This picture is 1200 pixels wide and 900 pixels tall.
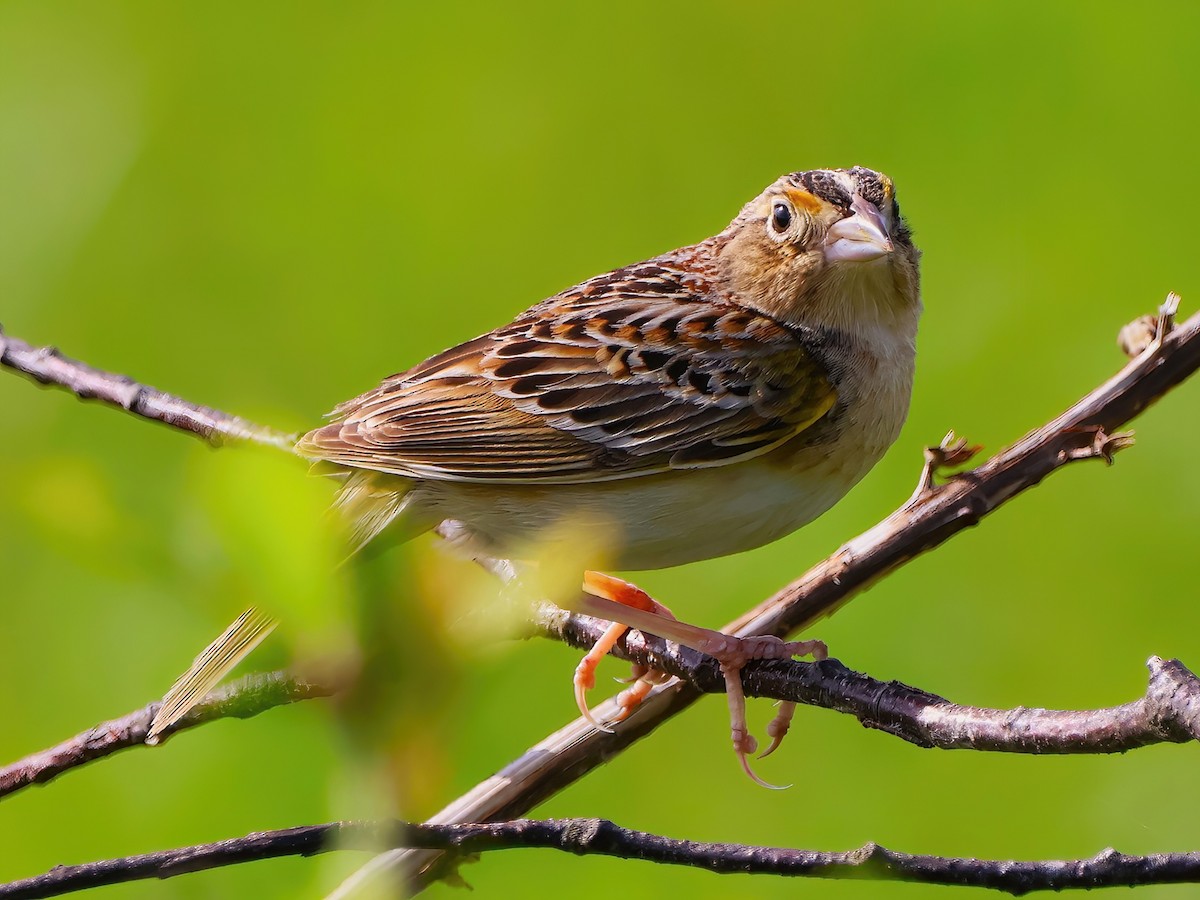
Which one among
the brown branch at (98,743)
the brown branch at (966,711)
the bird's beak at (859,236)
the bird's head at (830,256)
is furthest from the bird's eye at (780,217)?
the brown branch at (98,743)

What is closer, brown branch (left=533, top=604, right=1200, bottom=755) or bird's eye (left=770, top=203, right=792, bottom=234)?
brown branch (left=533, top=604, right=1200, bottom=755)

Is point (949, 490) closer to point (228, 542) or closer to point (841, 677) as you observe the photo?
point (841, 677)

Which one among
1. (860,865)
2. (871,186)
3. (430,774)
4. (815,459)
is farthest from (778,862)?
(871,186)

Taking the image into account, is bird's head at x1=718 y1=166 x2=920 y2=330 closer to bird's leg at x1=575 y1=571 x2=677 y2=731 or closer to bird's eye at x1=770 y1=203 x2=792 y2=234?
bird's eye at x1=770 y1=203 x2=792 y2=234

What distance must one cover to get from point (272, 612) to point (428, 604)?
0.32 feet

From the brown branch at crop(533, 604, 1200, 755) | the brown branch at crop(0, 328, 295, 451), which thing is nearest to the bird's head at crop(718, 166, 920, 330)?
the brown branch at crop(533, 604, 1200, 755)

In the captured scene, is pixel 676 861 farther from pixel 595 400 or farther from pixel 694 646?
pixel 595 400

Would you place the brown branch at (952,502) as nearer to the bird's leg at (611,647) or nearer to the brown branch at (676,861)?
the bird's leg at (611,647)

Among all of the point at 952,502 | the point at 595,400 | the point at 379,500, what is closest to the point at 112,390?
the point at 379,500

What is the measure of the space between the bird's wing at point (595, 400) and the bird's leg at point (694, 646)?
314mm

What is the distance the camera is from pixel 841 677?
1906 mm

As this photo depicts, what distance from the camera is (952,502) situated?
232 cm

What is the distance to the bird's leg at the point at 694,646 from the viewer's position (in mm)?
2389

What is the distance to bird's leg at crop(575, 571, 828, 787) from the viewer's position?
7.84 ft
